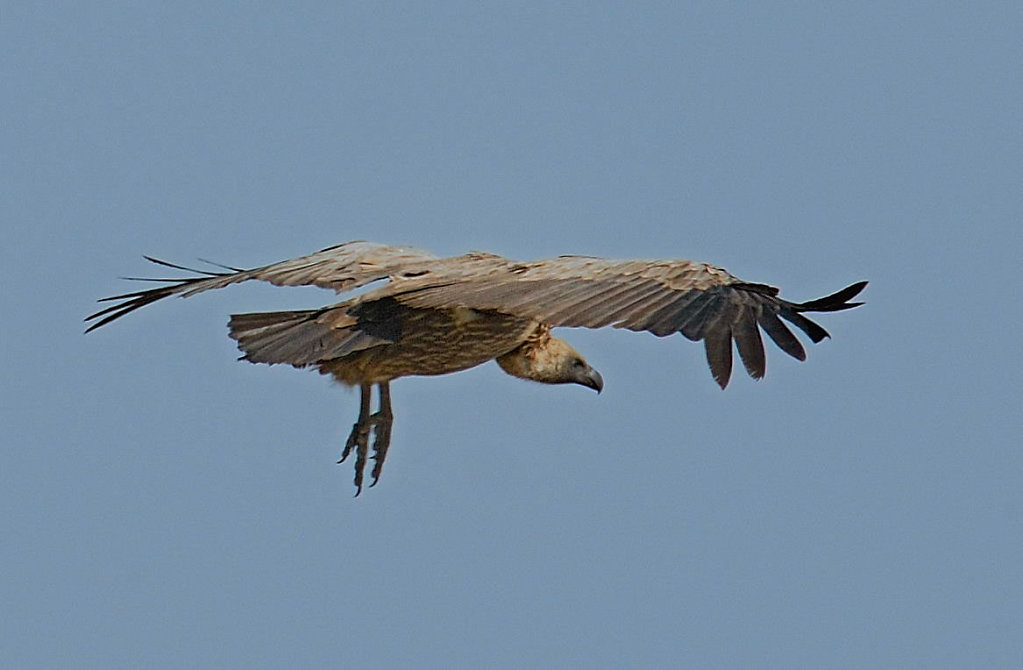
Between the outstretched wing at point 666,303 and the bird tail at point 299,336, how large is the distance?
56 centimetres

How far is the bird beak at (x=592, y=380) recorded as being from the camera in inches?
537

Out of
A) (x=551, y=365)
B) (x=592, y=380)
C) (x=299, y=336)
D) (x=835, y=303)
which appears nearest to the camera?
(x=835, y=303)

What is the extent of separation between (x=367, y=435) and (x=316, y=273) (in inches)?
43.4

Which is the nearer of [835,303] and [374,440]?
[835,303]

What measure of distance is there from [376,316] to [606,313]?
172 centimetres

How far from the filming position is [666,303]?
11.3 m

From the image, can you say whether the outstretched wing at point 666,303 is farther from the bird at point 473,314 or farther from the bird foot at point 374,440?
the bird foot at point 374,440

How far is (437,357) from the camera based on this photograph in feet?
42.0

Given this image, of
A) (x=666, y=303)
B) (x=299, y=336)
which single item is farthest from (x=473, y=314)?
(x=666, y=303)

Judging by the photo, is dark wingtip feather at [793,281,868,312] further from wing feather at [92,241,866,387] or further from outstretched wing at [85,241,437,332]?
outstretched wing at [85,241,437,332]

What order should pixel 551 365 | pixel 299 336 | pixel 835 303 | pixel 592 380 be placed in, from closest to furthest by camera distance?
pixel 835 303, pixel 299 336, pixel 551 365, pixel 592 380

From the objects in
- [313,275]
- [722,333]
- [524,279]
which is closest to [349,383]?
[313,275]

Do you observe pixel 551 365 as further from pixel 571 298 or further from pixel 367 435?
pixel 571 298

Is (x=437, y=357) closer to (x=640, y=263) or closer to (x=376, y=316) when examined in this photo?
(x=376, y=316)
